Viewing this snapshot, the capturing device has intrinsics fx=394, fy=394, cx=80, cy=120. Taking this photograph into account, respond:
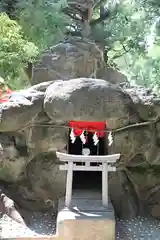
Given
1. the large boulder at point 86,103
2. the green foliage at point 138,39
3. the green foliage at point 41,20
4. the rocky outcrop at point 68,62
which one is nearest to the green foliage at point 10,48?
the large boulder at point 86,103

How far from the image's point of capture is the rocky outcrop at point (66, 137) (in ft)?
19.8

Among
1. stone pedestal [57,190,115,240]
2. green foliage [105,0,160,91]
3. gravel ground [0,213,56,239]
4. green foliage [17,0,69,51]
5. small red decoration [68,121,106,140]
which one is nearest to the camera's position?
stone pedestal [57,190,115,240]

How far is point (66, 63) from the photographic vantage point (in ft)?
38.6

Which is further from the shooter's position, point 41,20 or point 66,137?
point 41,20

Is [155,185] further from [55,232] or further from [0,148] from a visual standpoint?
[0,148]

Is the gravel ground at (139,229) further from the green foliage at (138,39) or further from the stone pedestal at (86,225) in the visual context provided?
the green foliage at (138,39)

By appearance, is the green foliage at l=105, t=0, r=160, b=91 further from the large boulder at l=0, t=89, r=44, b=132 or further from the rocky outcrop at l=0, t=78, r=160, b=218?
the large boulder at l=0, t=89, r=44, b=132

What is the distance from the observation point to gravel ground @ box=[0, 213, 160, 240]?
5891mm

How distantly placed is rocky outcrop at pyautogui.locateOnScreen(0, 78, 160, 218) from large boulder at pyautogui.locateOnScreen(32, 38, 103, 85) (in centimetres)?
507

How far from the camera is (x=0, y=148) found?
20.9ft

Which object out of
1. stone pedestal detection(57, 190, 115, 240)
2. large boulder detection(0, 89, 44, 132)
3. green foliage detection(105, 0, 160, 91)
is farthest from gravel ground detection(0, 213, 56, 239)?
green foliage detection(105, 0, 160, 91)

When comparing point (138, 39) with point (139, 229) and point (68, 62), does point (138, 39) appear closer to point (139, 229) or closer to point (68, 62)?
point (68, 62)

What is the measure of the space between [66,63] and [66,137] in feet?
19.1

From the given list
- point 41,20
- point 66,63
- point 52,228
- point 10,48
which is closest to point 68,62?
point 66,63
